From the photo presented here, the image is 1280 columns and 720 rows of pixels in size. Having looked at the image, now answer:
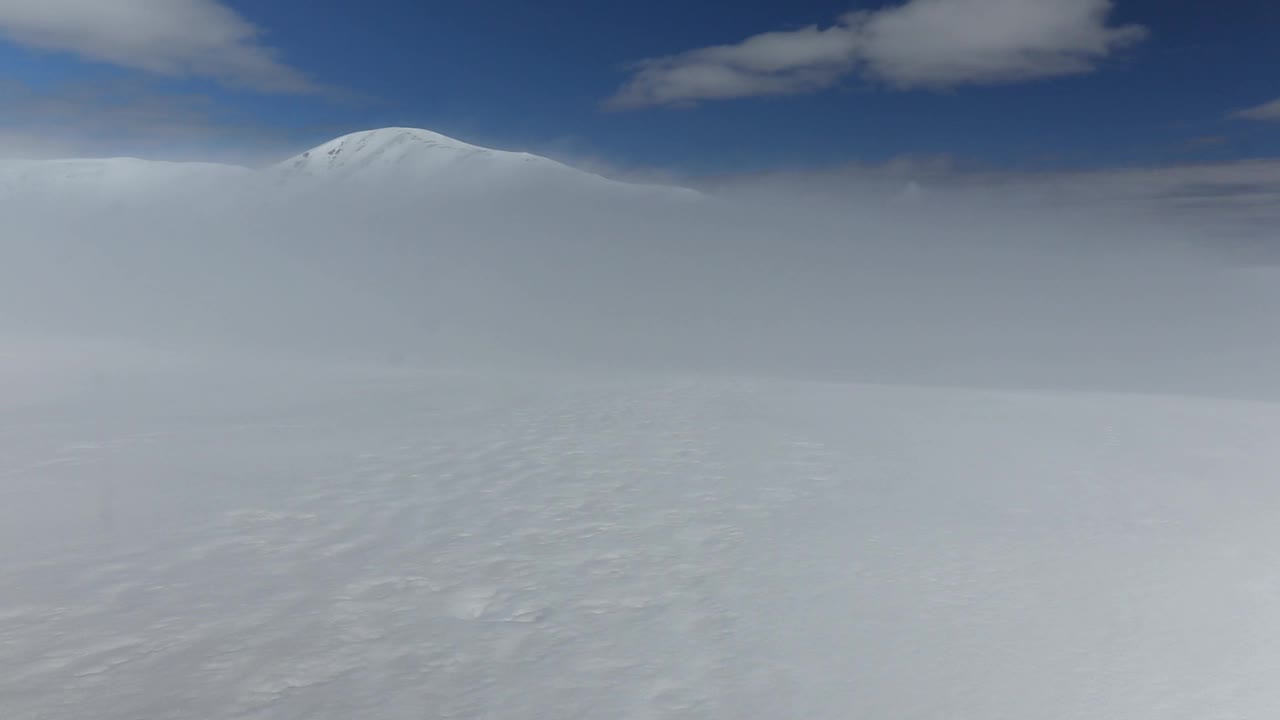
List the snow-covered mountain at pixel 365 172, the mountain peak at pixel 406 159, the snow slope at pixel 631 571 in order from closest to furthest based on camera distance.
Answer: the snow slope at pixel 631 571, the snow-covered mountain at pixel 365 172, the mountain peak at pixel 406 159

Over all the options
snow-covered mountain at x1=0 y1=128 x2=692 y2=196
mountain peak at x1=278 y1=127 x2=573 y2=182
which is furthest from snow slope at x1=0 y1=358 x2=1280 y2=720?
mountain peak at x1=278 y1=127 x2=573 y2=182

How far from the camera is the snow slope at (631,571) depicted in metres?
4.54

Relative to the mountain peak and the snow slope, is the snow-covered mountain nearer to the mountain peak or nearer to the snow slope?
the mountain peak

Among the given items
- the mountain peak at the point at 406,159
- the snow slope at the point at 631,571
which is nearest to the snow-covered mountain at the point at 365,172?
the mountain peak at the point at 406,159

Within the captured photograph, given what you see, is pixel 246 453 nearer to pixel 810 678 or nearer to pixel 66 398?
pixel 66 398

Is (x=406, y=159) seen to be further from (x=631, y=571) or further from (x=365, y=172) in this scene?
(x=631, y=571)

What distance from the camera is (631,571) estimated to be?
21.1 feet

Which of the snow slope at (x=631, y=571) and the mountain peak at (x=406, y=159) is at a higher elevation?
the mountain peak at (x=406, y=159)

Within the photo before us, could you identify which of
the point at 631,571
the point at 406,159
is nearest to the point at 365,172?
the point at 406,159

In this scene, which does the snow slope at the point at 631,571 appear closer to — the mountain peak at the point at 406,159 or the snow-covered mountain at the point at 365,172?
the snow-covered mountain at the point at 365,172

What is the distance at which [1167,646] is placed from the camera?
16.8 feet

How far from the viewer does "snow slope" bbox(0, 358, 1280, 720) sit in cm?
454

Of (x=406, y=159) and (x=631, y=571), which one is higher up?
(x=406, y=159)

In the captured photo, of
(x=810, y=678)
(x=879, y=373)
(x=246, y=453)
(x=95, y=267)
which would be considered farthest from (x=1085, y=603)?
(x=95, y=267)
